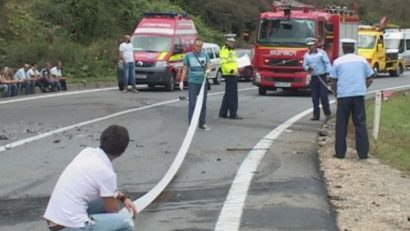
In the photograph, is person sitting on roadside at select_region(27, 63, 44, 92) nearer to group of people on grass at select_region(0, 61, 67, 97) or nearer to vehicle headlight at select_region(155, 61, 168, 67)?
group of people on grass at select_region(0, 61, 67, 97)

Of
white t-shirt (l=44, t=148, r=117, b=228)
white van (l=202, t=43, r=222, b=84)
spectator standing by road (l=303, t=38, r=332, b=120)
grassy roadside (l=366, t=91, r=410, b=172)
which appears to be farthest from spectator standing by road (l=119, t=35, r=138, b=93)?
white t-shirt (l=44, t=148, r=117, b=228)

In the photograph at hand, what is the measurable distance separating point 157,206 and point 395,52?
4088cm

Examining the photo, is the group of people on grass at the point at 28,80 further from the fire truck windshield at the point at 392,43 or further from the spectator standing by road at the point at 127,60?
the fire truck windshield at the point at 392,43

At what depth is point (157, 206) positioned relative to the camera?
28.9ft

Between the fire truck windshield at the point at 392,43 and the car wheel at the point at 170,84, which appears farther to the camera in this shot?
the fire truck windshield at the point at 392,43

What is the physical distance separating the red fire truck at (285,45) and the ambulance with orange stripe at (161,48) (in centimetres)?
315

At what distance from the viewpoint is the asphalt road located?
8.37m

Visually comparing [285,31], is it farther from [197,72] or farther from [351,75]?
[351,75]

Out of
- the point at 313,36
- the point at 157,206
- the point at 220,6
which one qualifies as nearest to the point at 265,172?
the point at 157,206

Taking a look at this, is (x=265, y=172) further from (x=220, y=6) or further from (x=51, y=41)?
(x=220, y=6)

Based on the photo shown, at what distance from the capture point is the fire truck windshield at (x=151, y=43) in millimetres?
28484

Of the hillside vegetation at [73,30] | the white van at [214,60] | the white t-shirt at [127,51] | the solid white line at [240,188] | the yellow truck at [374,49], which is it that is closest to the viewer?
the solid white line at [240,188]

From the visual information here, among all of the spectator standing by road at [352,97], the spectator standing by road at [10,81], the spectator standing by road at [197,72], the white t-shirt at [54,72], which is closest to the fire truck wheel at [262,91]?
the white t-shirt at [54,72]

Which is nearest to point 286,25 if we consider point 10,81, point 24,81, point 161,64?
point 161,64
